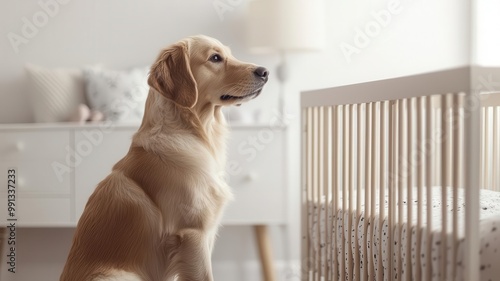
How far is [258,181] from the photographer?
247cm

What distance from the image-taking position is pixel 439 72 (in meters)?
1.22

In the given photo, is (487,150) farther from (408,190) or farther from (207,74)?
(207,74)

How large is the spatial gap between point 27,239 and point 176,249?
158 centimetres

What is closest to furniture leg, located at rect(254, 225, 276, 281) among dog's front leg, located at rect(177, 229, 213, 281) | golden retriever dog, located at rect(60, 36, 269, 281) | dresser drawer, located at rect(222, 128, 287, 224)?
dresser drawer, located at rect(222, 128, 287, 224)

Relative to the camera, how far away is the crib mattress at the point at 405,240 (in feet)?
3.97

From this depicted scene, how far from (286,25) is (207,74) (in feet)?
3.89

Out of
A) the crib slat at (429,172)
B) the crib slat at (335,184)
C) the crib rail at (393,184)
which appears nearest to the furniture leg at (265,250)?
the crib rail at (393,184)

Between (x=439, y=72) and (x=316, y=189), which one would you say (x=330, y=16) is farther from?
(x=439, y=72)

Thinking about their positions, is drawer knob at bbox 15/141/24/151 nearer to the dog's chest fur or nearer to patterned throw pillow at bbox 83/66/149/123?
patterned throw pillow at bbox 83/66/149/123

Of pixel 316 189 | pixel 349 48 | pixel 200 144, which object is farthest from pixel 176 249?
pixel 349 48

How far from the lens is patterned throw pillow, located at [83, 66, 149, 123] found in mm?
2553

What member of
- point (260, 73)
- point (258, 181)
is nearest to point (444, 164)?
point (260, 73)

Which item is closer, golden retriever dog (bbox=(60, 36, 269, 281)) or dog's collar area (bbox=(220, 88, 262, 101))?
golden retriever dog (bbox=(60, 36, 269, 281))

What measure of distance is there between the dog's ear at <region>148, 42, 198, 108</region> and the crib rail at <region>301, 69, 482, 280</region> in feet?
1.45
